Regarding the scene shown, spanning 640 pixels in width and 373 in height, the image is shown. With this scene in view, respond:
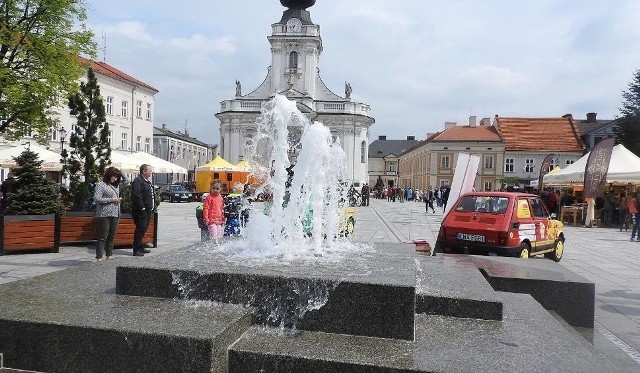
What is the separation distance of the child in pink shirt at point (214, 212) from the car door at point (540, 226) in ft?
20.3

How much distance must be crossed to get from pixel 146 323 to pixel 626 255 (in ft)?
45.0

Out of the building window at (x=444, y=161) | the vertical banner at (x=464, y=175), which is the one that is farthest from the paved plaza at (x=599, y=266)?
the building window at (x=444, y=161)

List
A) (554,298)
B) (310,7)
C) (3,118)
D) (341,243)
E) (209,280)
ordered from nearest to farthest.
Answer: (209,280), (554,298), (341,243), (3,118), (310,7)

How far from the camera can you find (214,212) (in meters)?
9.09

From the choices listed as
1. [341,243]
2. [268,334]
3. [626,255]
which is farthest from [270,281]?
[626,255]

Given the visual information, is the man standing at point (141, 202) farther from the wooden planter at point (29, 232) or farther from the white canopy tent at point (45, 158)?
the white canopy tent at point (45, 158)

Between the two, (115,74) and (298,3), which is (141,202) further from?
(298,3)

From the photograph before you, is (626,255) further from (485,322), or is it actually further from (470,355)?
(470,355)

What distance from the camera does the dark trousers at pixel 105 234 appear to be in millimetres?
8945

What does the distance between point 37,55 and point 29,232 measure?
7.25 metres

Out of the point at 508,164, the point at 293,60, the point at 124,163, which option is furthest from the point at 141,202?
the point at 508,164

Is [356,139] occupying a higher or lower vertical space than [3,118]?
higher

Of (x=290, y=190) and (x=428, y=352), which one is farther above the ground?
(x=290, y=190)

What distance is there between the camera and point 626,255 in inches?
535
